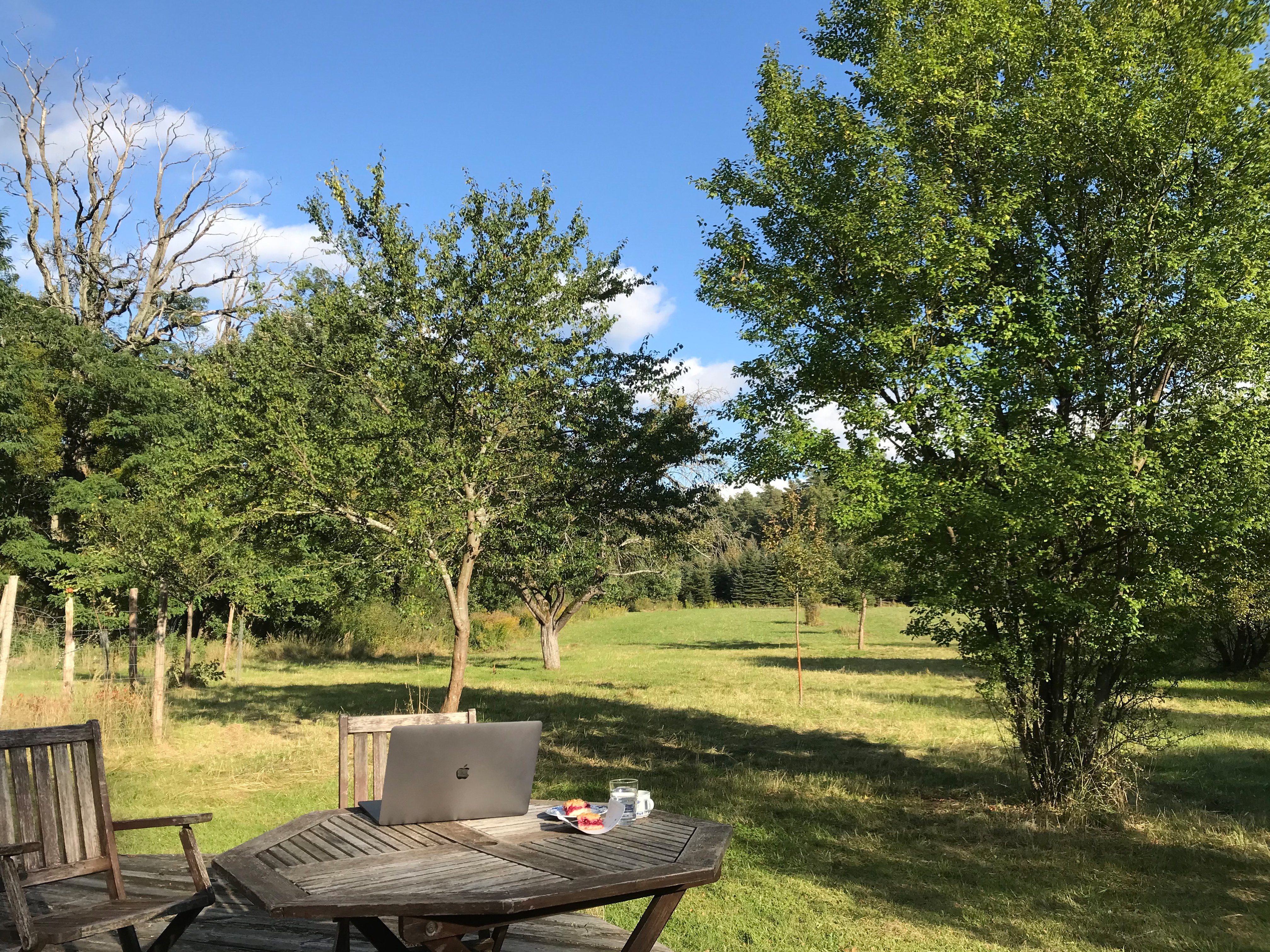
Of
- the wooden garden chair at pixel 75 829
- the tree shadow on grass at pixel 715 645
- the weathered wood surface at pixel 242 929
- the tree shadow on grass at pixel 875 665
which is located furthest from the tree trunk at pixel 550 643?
the wooden garden chair at pixel 75 829

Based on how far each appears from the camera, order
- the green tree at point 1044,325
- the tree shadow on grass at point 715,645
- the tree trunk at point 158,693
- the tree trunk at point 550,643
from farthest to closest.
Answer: the tree shadow on grass at point 715,645 < the tree trunk at point 550,643 < the tree trunk at point 158,693 < the green tree at point 1044,325

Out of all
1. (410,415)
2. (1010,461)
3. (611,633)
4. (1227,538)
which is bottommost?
(611,633)

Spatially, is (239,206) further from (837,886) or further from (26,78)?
(837,886)

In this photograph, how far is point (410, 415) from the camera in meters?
10.0

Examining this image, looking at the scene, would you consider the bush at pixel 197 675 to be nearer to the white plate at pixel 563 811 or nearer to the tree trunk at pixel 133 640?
the tree trunk at pixel 133 640

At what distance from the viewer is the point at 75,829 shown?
144 inches

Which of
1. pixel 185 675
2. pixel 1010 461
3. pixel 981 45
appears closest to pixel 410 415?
pixel 1010 461

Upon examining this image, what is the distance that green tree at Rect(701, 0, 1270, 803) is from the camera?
732 cm

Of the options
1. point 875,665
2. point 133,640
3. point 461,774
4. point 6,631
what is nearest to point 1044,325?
point 461,774

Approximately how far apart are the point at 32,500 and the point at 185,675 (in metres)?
12.2

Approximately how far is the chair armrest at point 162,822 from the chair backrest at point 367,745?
67 centimetres

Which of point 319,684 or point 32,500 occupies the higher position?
point 32,500

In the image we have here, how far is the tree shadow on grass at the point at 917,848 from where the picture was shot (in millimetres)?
5469

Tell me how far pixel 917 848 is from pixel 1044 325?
14.4 ft
